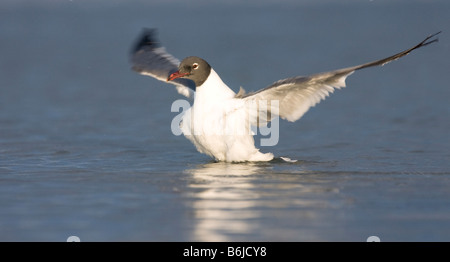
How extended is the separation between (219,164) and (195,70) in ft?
4.23

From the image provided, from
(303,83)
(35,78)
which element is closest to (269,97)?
(303,83)

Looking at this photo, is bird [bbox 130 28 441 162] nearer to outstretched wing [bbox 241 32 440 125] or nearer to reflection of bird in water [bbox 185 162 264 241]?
outstretched wing [bbox 241 32 440 125]

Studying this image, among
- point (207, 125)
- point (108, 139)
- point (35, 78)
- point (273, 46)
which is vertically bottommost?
point (207, 125)

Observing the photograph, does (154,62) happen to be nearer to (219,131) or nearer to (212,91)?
(212,91)

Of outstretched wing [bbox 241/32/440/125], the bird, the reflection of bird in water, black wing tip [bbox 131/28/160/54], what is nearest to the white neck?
the bird

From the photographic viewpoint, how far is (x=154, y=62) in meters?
12.6

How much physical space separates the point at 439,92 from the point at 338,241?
12.4m

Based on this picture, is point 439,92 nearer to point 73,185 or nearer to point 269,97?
point 269,97

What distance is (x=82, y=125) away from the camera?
14.7 metres

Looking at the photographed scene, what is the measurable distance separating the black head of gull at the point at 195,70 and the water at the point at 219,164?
1135mm

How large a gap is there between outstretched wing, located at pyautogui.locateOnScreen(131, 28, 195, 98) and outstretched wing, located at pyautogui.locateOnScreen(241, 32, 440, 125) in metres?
1.64

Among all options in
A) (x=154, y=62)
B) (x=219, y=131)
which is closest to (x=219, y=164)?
(x=219, y=131)

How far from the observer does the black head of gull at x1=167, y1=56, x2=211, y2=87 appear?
421 inches
